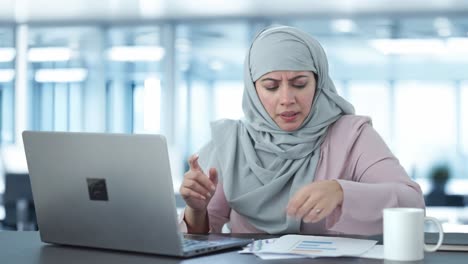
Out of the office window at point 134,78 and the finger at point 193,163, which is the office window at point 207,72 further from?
the finger at point 193,163

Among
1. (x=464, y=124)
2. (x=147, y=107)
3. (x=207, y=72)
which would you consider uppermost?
(x=207, y=72)

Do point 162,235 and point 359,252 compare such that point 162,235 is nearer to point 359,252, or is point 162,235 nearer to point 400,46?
point 359,252

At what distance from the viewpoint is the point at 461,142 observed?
24.6 ft

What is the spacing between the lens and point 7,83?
859cm

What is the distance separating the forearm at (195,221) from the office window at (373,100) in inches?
230

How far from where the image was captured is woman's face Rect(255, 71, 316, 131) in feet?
6.51

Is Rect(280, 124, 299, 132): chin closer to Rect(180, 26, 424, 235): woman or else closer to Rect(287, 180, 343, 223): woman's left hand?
Rect(180, 26, 424, 235): woman

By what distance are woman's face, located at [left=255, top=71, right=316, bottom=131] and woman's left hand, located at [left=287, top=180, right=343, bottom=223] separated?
42 cm

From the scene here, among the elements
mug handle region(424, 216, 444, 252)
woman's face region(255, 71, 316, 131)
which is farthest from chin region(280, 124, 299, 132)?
mug handle region(424, 216, 444, 252)

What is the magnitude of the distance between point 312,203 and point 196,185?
1.05 ft

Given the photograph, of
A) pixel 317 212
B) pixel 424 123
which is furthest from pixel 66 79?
pixel 317 212

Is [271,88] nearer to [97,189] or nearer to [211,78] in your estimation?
[97,189]

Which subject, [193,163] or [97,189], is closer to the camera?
[97,189]

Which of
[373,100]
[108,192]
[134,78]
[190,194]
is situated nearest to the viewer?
[108,192]
